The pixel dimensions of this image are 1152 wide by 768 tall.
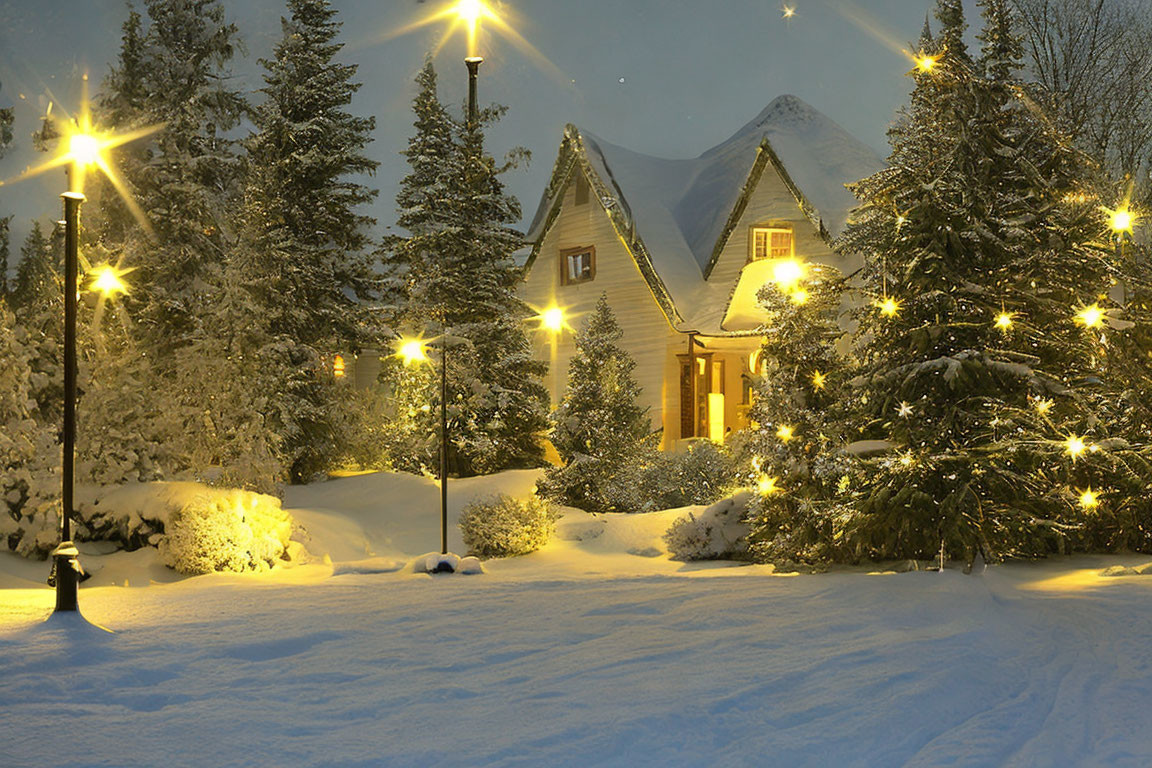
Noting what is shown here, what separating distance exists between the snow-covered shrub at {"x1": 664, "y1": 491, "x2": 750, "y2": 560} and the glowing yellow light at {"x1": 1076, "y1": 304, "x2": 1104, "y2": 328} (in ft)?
→ 19.6

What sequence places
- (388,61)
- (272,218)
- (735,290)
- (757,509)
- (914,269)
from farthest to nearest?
(388,61)
(735,290)
(272,218)
(757,509)
(914,269)

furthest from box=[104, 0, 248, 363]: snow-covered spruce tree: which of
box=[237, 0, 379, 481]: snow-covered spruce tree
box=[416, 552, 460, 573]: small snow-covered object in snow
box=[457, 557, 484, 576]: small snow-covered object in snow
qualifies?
box=[457, 557, 484, 576]: small snow-covered object in snow

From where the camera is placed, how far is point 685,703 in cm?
703

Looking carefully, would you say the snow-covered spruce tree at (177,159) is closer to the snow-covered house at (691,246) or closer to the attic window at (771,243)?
the snow-covered house at (691,246)

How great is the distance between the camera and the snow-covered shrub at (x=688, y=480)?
21.5 m

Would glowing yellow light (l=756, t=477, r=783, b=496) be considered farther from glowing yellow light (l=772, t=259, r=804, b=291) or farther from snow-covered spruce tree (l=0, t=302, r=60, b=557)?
snow-covered spruce tree (l=0, t=302, r=60, b=557)

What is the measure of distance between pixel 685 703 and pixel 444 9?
21278mm

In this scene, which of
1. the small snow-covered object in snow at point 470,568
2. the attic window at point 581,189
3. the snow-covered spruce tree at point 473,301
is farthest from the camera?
the attic window at point 581,189

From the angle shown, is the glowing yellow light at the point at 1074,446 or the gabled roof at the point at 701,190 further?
the gabled roof at the point at 701,190

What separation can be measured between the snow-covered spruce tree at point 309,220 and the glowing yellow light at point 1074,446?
19208 millimetres

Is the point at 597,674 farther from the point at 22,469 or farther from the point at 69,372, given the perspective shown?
the point at 22,469

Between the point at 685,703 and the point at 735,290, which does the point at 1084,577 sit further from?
the point at 735,290

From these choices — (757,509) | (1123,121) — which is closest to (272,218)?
(757,509)

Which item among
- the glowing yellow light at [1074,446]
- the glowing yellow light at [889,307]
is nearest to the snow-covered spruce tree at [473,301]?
the glowing yellow light at [889,307]
